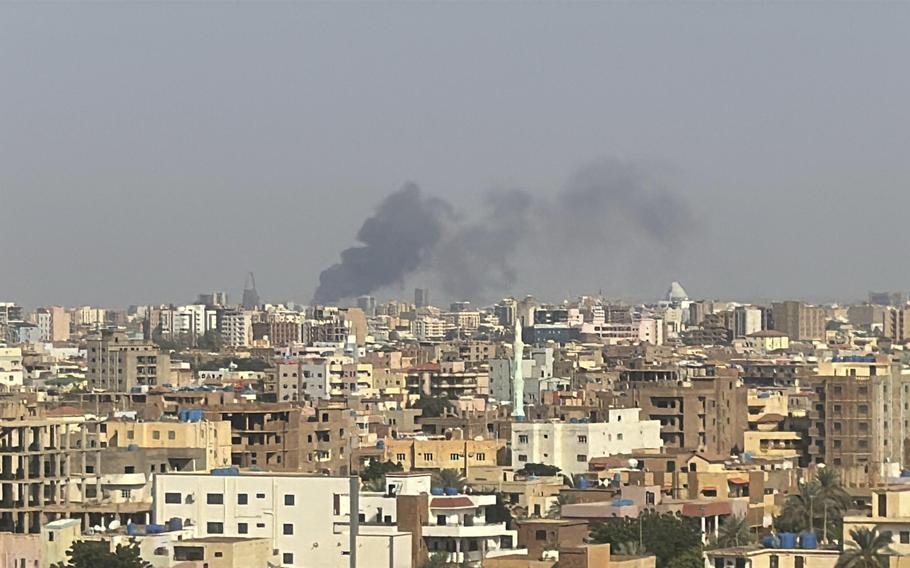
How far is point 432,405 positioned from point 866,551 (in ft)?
152

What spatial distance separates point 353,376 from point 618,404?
26.9 m

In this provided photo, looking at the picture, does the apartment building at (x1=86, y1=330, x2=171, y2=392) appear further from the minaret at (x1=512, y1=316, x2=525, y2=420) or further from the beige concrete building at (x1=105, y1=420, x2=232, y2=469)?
the beige concrete building at (x1=105, y1=420, x2=232, y2=469)

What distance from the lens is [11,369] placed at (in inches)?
3701

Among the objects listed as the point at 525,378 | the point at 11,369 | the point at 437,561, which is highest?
the point at 11,369

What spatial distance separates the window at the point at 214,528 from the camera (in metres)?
37.5

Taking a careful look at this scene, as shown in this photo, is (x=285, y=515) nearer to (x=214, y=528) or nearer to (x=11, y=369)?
(x=214, y=528)

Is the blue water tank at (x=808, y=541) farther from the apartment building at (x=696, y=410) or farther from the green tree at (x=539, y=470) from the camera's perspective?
the apartment building at (x=696, y=410)

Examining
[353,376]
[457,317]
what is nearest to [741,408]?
[353,376]

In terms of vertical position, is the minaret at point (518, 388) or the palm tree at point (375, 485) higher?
the minaret at point (518, 388)

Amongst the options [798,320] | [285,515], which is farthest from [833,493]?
[798,320]

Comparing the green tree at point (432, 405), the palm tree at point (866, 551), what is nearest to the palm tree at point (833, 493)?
the palm tree at point (866, 551)

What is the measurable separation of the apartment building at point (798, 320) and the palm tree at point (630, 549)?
122 meters

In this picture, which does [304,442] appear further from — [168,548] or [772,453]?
[168,548]

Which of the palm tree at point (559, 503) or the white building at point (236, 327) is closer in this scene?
the palm tree at point (559, 503)
